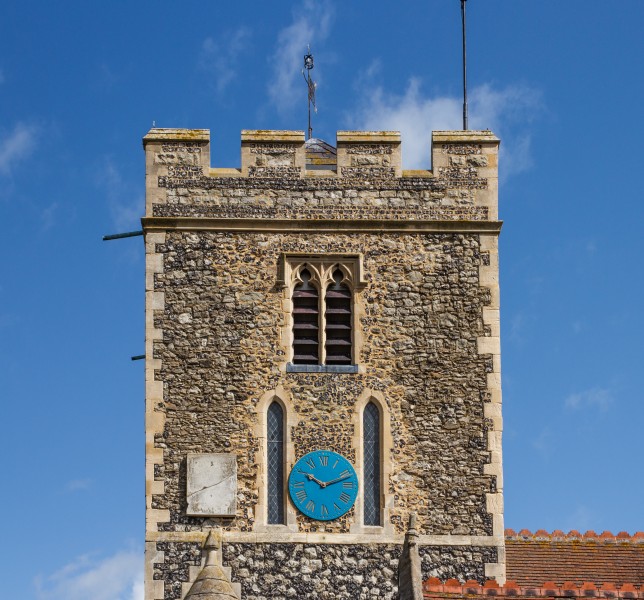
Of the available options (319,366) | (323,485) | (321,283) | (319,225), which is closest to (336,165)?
(319,225)

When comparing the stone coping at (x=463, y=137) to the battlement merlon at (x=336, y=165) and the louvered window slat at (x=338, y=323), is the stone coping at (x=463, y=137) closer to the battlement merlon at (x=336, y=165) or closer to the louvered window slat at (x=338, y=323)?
the battlement merlon at (x=336, y=165)

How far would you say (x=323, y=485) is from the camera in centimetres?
2211

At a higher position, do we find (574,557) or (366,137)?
(366,137)

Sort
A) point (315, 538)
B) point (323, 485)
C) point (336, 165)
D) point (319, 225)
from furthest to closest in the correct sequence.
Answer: point (336, 165) < point (319, 225) < point (323, 485) < point (315, 538)

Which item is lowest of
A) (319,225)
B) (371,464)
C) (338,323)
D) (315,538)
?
(315,538)

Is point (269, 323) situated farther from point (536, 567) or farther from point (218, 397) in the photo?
point (536, 567)

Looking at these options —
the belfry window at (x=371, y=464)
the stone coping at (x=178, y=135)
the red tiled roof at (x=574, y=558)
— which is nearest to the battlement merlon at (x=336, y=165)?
the stone coping at (x=178, y=135)

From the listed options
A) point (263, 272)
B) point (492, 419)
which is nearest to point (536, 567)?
point (492, 419)

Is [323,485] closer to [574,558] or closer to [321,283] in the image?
[321,283]

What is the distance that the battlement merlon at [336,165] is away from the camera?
912 inches

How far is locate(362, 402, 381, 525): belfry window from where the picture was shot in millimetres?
22094

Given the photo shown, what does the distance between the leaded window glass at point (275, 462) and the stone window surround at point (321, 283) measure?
608 mm

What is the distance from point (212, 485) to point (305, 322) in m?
2.42

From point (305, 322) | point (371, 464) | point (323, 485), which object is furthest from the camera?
point (305, 322)
